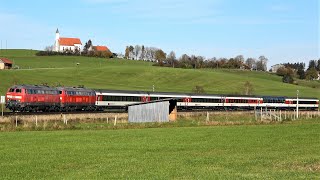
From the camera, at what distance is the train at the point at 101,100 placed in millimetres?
56906

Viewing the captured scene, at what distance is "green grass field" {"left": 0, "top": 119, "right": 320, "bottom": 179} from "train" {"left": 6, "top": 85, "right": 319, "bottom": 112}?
97.2 ft

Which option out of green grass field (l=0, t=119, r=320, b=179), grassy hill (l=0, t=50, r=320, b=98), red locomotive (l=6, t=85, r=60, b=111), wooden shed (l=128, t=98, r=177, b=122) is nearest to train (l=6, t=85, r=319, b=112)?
red locomotive (l=6, t=85, r=60, b=111)

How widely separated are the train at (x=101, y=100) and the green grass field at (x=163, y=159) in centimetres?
2963

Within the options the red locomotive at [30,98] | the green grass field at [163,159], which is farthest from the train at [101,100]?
the green grass field at [163,159]

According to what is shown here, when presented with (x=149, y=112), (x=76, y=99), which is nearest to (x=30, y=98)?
(x=76, y=99)

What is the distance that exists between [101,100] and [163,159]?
160 ft

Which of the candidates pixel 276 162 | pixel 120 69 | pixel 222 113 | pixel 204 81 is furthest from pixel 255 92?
pixel 276 162

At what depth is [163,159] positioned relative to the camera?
19.9 metres

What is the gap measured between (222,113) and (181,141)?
154 ft

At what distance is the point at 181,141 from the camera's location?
28797mm

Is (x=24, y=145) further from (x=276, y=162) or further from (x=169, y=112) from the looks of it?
(x=169, y=112)

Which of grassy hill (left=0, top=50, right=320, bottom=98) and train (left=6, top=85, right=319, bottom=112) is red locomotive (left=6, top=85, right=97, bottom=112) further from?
grassy hill (left=0, top=50, right=320, bottom=98)

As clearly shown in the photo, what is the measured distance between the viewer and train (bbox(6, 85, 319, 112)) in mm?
56906

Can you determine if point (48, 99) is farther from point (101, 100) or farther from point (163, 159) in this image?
point (163, 159)
